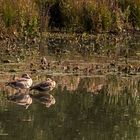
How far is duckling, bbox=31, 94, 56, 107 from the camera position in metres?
11.5

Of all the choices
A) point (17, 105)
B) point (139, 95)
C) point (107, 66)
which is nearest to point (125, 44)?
point (107, 66)

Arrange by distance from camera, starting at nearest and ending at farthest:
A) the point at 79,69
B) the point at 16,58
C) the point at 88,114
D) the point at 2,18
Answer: the point at 88,114 < the point at 79,69 < the point at 16,58 < the point at 2,18

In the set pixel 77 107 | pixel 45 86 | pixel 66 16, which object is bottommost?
pixel 66 16

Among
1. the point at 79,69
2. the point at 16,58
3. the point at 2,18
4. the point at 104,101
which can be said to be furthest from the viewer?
the point at 2,18

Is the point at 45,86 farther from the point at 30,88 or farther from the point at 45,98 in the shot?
the point at 45,98

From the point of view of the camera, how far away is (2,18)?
65.5ft

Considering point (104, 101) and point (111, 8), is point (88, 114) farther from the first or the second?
point (111, 8)

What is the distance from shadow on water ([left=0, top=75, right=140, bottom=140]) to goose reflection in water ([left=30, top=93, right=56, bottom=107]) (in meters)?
0.09

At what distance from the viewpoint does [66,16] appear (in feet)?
70.8

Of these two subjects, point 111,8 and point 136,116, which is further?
point 111,8

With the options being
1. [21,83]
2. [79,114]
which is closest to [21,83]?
[21,83]

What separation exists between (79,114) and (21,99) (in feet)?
4.01

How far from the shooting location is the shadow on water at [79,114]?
9664mm

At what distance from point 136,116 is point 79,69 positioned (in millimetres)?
4146
